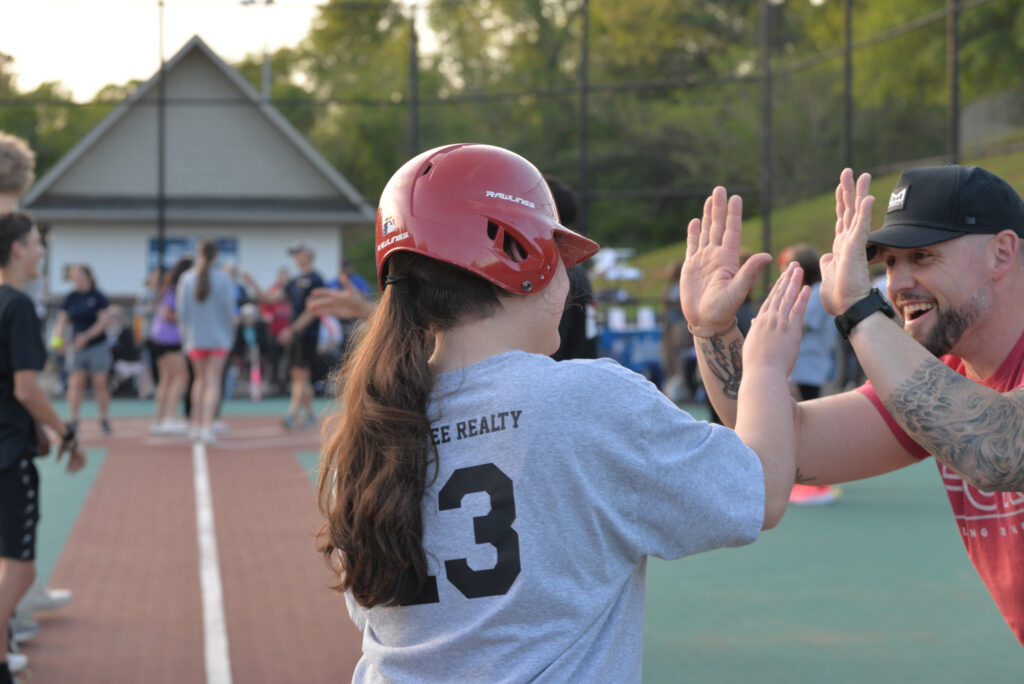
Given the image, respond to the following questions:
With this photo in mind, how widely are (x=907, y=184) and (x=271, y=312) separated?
17611 mm

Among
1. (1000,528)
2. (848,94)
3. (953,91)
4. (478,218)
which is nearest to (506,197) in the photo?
(478,218)

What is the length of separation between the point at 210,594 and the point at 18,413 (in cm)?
209

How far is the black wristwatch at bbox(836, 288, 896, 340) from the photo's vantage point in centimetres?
247

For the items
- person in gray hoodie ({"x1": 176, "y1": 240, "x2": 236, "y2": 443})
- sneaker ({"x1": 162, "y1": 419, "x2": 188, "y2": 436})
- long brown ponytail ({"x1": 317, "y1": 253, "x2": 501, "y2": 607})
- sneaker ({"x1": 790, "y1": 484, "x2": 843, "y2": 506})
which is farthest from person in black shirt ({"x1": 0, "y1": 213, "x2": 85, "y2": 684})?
sneaker ({"x1": 162, "y1": 419, "x2": 188, "y2": 436})

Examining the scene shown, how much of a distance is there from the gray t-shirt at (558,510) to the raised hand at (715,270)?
646mm

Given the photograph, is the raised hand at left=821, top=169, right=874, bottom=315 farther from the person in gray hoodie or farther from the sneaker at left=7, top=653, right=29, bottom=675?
the person in gray hoodie

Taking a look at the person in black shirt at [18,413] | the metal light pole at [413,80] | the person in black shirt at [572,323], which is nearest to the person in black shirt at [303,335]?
the metal light pole at [413,80]

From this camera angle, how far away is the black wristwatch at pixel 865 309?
2.47m

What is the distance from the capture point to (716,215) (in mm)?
2654

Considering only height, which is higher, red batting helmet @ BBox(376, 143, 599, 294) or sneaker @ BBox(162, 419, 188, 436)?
red batting helmet @ BBox(376, 143, 599, 294)

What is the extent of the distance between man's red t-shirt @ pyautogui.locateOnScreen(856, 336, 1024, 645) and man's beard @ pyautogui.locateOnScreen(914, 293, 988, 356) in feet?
0.24

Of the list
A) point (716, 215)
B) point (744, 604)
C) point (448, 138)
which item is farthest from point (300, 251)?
point (448, 138)

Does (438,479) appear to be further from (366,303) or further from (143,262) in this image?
(143,262)

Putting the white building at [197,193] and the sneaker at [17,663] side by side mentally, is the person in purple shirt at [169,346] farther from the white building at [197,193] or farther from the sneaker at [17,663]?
the white building at [197,193]
